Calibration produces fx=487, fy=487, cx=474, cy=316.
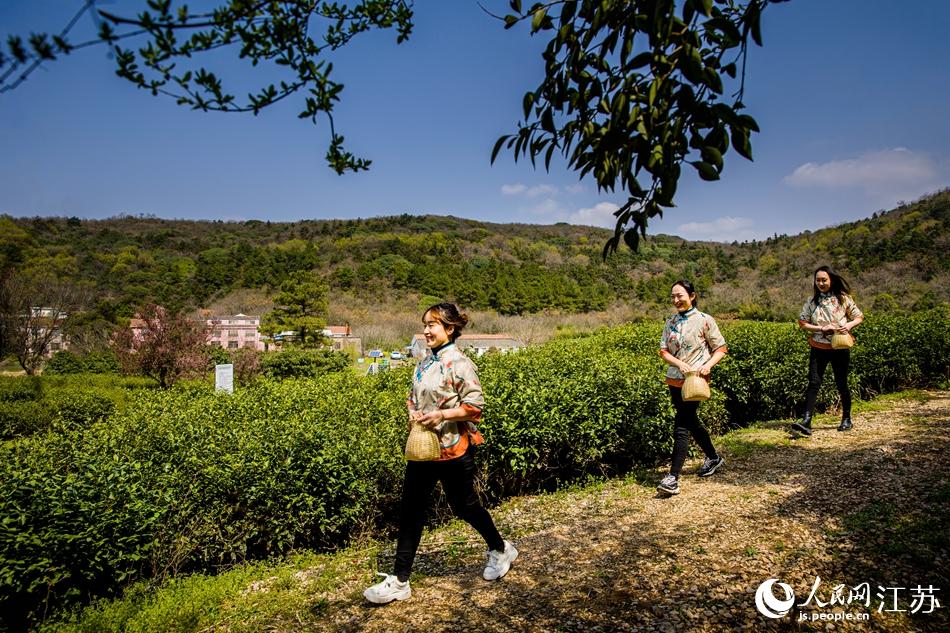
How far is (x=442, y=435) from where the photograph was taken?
9.11 ft

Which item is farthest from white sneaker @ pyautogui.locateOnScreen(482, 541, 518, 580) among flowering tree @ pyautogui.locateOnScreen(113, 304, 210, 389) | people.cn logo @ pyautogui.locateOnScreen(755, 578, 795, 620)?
flowering tree @ pyautogui.locateOnScreen(113, 304, 210, 389)

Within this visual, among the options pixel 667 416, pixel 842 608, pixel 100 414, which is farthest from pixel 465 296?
pixel 842 608

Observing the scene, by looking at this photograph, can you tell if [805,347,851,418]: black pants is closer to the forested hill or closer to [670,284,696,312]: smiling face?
[670,284,696,312]: smiling face

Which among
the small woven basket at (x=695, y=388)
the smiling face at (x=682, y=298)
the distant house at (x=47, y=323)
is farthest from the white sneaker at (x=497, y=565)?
the distant house at (x=47, y=323)

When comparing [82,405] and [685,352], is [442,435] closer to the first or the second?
[685,352]

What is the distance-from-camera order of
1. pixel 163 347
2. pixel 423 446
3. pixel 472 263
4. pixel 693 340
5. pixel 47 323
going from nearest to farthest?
pixel 423 446 → pixel 693 340 → pixel 163 347 → pixel 47 323 → pixel 472 263

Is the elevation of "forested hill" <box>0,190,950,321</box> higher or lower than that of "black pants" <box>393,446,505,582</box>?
higher

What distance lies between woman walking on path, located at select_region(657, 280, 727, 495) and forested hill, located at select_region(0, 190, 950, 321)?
2255cm

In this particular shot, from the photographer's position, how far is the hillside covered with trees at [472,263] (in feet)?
96.9

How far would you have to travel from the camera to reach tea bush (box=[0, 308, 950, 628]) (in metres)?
2.74

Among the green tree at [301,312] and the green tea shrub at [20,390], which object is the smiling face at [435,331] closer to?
the green tea shrub at [20,390]

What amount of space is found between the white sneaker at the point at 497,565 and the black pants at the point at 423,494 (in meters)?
0.35

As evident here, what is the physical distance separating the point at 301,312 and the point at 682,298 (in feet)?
86.9

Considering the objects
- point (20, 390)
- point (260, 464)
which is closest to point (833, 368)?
point (260, 464)
